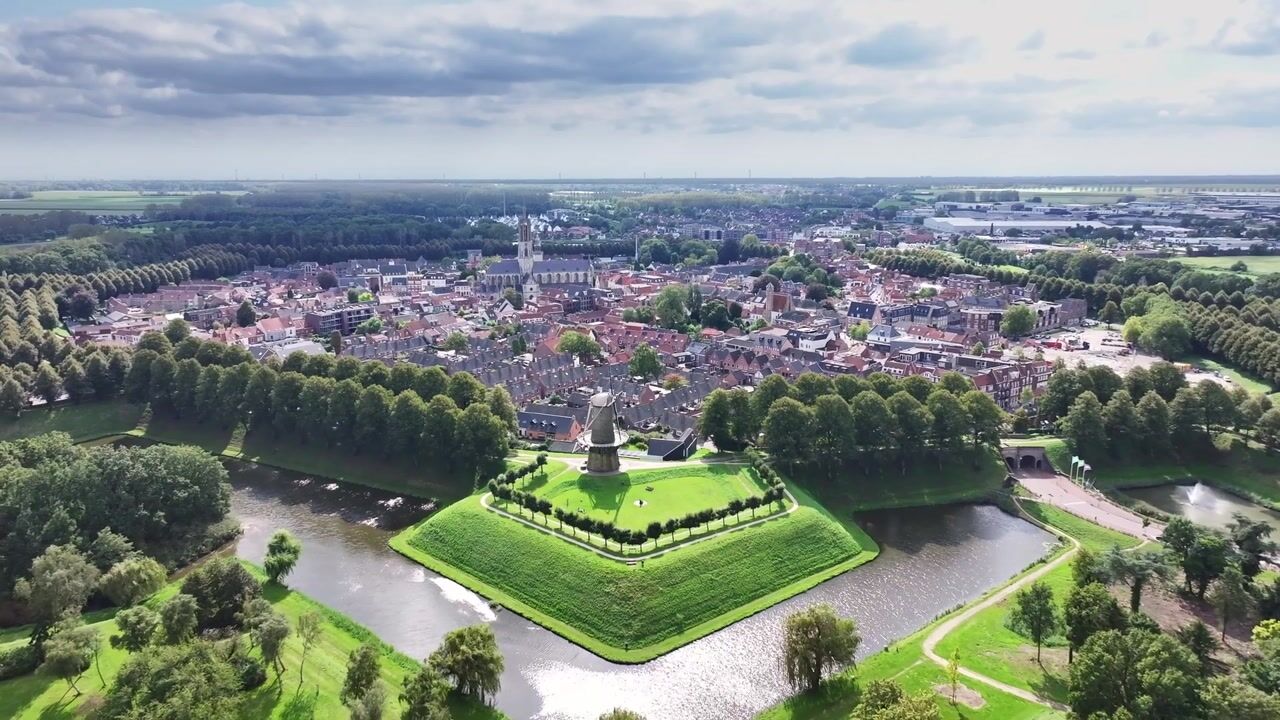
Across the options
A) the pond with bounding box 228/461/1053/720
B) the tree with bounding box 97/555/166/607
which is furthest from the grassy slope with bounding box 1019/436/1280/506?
the tree with bounding box 97/555/166/607

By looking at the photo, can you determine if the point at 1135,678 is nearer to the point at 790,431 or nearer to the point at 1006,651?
the point at 1006,651

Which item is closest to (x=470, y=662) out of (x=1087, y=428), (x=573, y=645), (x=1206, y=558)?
(x=573, y=645)

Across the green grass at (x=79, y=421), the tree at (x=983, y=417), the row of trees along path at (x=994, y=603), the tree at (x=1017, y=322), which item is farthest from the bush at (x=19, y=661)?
the tree at (x=1017, y=322)

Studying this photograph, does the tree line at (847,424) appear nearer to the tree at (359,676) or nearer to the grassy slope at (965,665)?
the grassy slope at (965,665)

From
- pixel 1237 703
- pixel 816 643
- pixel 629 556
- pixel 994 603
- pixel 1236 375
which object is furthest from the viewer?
pixel 1236 375

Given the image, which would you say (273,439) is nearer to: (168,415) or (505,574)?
(168,415)

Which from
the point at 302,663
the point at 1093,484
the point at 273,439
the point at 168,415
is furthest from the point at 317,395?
the point at 1093,484
